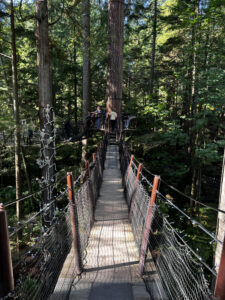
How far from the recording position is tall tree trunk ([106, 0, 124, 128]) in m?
8.80

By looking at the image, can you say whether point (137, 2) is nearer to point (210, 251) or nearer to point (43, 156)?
point (43, 156)

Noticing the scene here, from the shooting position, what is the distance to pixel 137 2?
11.2m

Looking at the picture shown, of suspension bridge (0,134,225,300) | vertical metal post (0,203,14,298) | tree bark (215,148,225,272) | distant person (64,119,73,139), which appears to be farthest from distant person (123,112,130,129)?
vertical metal post (0,203,14,298)

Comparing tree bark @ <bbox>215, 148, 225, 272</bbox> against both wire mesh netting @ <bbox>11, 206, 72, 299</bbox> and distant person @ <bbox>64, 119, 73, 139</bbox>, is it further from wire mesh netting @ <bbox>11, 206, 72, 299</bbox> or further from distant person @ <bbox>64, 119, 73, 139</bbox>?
distant person @ <bbox>64, 119, 73, 139</bbox>

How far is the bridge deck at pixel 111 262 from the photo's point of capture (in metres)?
2.35

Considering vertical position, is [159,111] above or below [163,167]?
above

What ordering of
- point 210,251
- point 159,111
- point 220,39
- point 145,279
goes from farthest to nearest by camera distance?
point 159,111
point 220,39
point 210,251
point 145,279

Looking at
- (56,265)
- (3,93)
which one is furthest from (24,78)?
(56,265)

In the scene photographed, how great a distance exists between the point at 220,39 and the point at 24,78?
9.73 metres

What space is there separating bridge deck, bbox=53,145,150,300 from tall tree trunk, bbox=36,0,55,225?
1.77 metres

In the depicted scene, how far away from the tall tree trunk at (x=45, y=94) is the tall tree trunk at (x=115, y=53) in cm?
400

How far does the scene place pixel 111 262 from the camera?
2916 millimetres

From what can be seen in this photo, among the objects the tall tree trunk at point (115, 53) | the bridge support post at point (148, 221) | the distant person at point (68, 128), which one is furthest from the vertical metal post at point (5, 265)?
the distant person at point (68, 128)

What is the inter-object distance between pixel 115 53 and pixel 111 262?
9103 mm
